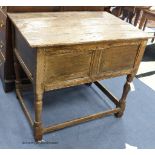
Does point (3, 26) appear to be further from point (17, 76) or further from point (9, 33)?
point (17, 76)

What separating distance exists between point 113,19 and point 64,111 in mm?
813

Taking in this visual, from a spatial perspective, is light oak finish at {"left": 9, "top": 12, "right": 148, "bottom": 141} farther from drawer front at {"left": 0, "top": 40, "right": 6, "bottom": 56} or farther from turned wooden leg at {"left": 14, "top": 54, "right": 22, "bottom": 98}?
drawer front at {"left": 0, "top": 40, "right": 6, "bottom": 56}

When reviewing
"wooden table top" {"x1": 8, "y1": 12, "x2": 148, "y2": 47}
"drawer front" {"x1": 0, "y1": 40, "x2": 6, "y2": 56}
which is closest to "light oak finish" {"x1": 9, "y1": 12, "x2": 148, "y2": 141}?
"wooden table top" {"x1": 8, "y1": 12, "x2": 148, "y2": 47}

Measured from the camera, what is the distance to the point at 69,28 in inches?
60.3

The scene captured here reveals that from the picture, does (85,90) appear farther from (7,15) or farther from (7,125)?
(7,15)

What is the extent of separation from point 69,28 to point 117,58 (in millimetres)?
361

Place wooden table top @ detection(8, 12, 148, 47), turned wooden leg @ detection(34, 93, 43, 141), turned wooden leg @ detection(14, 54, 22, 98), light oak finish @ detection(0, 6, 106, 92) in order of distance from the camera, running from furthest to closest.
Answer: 1. turned wooden leg @ detection(14, 54, 22, 98)
2. light oak finish @ detection(0, 6, 106, 92)
3. turned wooden leg @ detection(34, 93, 43, 141)
4. wooden table top @ detection(8, 12, 148, 47)

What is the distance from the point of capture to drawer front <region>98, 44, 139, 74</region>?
5.03ft

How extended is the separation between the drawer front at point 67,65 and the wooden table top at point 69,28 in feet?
0.28

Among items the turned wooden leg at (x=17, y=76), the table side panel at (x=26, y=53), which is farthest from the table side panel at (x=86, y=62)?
A: the turned wooden leg at (x=17, y=76)

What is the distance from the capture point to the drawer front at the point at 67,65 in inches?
54.1

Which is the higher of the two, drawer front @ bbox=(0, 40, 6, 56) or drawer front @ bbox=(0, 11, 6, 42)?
drawer front @ bbox=(0, 11, 6, 42)

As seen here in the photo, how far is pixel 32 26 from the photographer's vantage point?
1487mm

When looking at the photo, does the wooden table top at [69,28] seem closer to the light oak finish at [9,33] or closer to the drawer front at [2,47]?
the light oak finish at [9,33]
